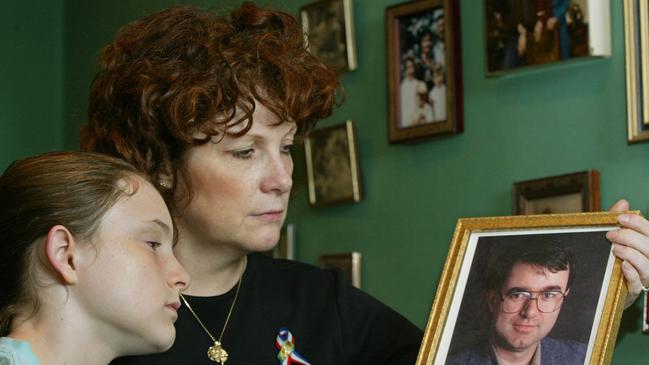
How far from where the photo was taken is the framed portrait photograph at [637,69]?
2.67m

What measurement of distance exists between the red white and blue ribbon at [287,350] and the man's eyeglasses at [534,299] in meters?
0.56

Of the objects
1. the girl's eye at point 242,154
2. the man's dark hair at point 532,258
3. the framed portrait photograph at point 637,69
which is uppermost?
the framed portrait photograph at point 637,69

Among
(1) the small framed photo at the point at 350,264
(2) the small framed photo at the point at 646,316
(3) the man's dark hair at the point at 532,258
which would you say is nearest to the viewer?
(3) the man's dark hair at the point at 532,258

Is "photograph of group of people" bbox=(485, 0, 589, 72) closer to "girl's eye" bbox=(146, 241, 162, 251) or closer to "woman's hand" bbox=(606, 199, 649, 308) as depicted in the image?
"woman's hand" bbox=(606, 199, 649, 308)

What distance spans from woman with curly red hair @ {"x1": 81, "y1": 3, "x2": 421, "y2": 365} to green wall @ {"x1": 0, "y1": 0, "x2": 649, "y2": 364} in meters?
0.67

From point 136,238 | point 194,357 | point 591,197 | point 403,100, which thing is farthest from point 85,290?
point 403,100

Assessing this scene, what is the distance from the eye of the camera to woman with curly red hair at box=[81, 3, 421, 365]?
2.40m

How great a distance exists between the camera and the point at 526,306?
2.18 m

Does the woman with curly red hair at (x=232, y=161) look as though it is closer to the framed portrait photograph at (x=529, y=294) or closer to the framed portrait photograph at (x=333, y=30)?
the framed portrait photograph at (x=529, y=294)

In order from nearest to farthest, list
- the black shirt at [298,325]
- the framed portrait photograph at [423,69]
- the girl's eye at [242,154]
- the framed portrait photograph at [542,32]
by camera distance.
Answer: the girl's eye at [242,154] → the black shirt at [298,325] → the framed portrait photograph at [542,32] → the framed portrait photograph at [423,69]

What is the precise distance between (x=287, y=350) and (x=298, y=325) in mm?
78

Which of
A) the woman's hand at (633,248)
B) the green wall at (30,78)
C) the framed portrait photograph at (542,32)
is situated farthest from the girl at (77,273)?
the green wall at (30,78)

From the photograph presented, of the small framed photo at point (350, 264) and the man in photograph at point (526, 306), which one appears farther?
the small framed photo at point (350, 264)

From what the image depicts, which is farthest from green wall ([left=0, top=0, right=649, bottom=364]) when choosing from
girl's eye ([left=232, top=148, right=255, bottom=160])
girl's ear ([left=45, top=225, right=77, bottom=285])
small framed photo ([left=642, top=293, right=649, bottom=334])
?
girl's ear ([left=45, top=225, right=77, bottom=285])
